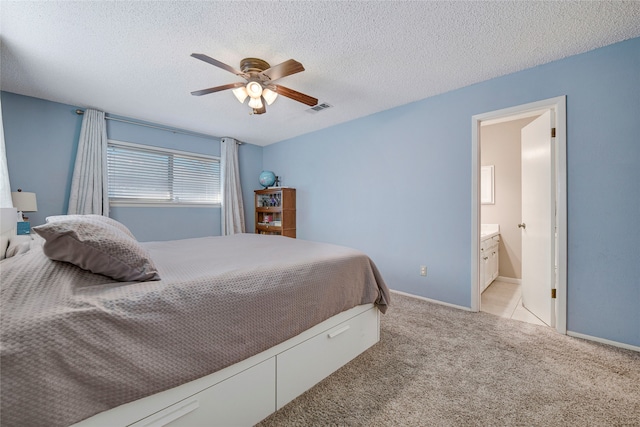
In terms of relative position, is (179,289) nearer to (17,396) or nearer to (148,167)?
(17,396)

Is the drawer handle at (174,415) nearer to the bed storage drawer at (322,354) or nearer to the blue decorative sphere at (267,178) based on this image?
the bed storage drawer at (322,354)

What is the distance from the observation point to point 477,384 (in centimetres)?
152

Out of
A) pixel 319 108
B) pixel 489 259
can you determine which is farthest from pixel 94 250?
pixel 489 259

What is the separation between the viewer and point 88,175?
317 centimetres

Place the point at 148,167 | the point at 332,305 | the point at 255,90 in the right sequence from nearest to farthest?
the point at 332,305 → the point at 255,90 → the point at 148,167

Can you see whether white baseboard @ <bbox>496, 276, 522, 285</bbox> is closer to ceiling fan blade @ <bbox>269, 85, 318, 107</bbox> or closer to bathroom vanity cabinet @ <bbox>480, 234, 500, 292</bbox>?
bathroom vanity cabinet @ <bbox>480, 234, 500, 292</bbox>

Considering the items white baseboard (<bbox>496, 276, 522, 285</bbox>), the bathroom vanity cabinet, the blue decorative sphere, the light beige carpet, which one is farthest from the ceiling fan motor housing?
white baseboard (<bbox>496, 276, 522, 285</bbox>)

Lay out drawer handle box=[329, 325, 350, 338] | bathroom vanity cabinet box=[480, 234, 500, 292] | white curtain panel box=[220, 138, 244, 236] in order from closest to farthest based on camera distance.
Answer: drawer handle box=[329, 325, 350, 338], bathroom vanity cabinet box=[480, 234, 500, 292], white curtain panel box=[220, 138, 244, 236]

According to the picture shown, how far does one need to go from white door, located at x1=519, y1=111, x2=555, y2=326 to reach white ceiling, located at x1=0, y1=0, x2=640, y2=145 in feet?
2.44

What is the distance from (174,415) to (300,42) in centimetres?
238

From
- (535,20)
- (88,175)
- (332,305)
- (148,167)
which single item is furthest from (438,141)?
(88,175)

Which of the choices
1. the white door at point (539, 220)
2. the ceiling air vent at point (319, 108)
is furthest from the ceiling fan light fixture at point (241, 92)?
the white door at point (539, 220)

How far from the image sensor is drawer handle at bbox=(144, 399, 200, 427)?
93cm

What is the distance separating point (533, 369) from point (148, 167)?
15.9 feet
